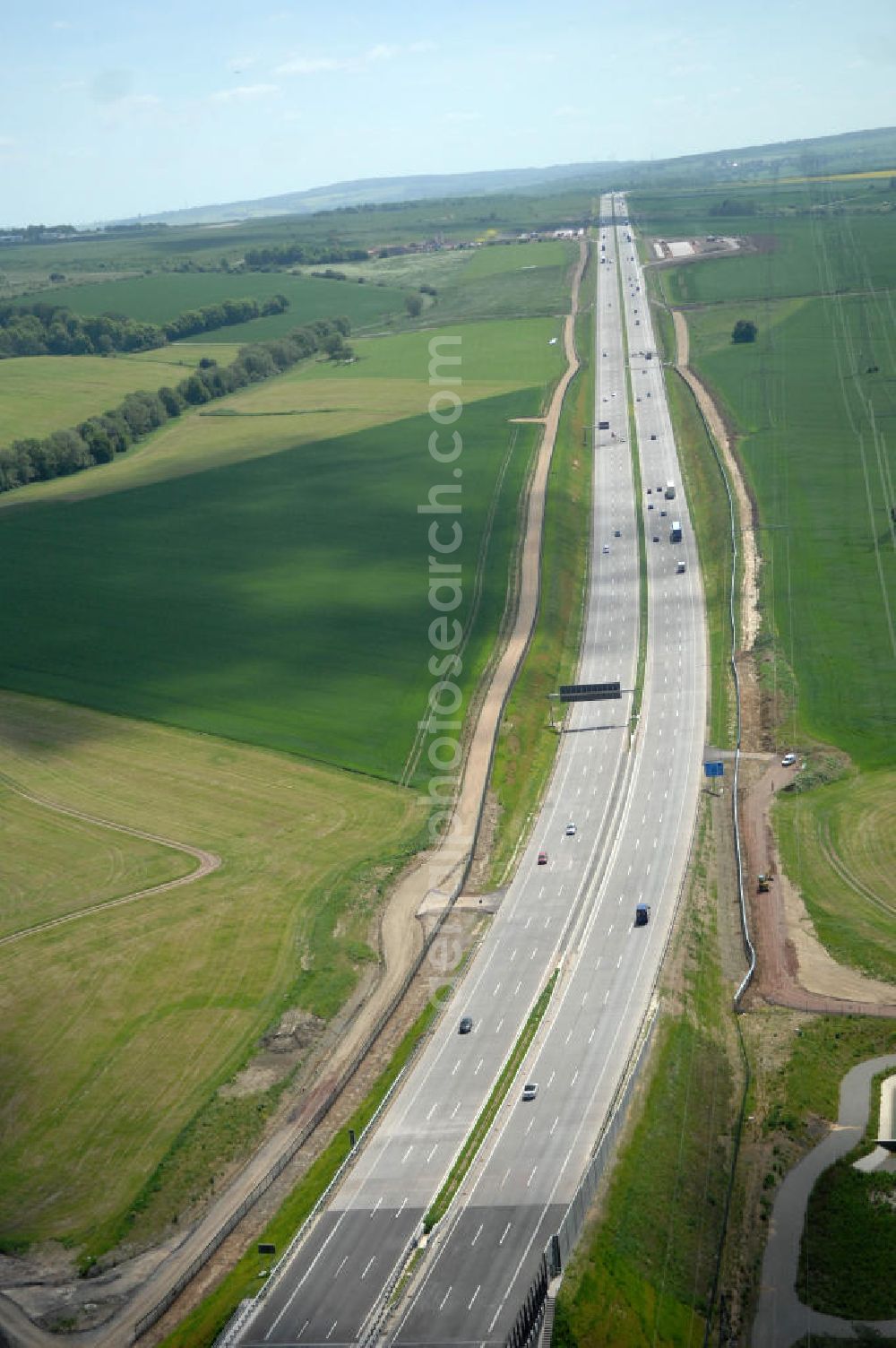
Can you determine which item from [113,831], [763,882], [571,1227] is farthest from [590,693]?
[571,1227]

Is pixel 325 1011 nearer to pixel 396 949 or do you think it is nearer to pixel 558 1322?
pixel 396 949

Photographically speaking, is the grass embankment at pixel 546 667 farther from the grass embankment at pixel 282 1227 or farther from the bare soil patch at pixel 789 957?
the grass embankment at pixel 282 1227

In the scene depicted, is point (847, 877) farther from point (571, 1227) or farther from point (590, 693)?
point (571, 1227)

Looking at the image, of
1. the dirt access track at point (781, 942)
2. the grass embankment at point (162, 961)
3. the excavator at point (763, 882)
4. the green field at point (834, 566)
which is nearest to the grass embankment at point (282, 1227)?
the grass embankment at point (162, 961)

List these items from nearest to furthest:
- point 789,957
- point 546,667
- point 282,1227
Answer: point 282,1227 < point 789,957 < point 546,667

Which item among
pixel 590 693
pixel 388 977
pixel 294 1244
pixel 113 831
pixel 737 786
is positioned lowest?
pixel 294 1244

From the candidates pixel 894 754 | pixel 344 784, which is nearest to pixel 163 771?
pixel 344 784

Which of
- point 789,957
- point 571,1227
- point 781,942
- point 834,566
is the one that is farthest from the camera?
point 834,566
